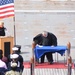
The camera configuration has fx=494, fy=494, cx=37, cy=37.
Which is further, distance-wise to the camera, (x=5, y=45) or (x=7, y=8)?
(x=7, y=8)

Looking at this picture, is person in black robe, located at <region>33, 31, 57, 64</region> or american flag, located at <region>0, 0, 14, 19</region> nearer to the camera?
american flag, located at <region>0, 0, 14, 19</region>

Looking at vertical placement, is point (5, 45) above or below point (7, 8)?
below

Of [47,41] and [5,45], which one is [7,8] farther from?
[47,41]

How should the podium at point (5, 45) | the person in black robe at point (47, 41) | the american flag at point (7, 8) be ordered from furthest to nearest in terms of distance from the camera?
the person in black robe at point (47, 41)
the american flag at point (7, 8)
the podium at point (5, 45)

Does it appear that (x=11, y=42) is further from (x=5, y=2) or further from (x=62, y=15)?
(x=62, y=15)

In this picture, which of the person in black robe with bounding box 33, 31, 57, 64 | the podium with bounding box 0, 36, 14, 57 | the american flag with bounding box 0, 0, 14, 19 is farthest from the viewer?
the person in black robe with bounding box 33, 31, 57, 64

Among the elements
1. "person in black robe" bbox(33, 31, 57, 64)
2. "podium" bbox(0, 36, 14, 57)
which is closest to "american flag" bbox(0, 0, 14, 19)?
"podium" bbox(0, 36, 14, 57)

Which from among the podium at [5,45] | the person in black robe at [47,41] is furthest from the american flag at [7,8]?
the person in black robe at [47,41]

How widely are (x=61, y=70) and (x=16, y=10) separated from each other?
34.2 ft

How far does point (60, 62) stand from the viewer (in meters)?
18.7

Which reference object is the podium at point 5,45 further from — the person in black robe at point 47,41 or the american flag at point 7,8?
the person in black robe at point 47,41

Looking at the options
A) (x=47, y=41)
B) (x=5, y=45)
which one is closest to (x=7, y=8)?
(x=5, y=45)

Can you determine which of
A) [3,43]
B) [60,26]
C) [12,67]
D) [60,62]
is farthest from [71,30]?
[12,67]

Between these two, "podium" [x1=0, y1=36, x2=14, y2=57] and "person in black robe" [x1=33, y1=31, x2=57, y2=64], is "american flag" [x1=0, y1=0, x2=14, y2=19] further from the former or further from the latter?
"person in black robe" [x1=33, y1=31, x2=57, y2=64]
